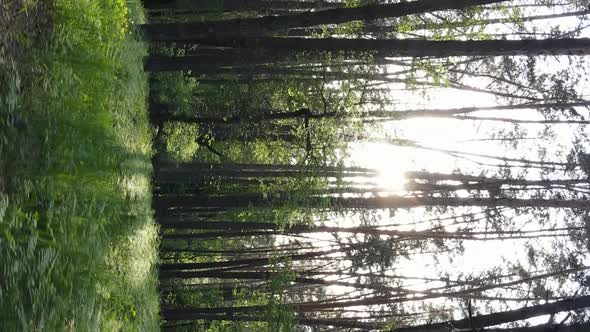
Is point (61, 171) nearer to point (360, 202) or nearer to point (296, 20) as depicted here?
point (296, 20)

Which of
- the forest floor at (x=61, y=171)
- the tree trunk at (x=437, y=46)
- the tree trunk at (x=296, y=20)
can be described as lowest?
the forest floor at (x=61, y=171)

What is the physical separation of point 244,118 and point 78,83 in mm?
6725

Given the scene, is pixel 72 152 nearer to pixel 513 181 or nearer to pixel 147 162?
pixel 147 162

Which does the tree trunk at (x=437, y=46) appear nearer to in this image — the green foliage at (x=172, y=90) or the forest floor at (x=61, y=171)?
the forest floor at (x=61, y=171)

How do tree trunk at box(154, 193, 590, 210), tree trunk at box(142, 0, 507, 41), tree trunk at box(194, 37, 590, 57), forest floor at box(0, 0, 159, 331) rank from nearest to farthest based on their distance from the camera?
1. forest floor at box(0, 0, 159, 331)
2. tree trunk at box(194, 37, 590, 57)
3. tree trunk at box(142, 0, 507, 41)
4. tree trunk at box(154, 193, 590, 210)

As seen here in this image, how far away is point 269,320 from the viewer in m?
12.8

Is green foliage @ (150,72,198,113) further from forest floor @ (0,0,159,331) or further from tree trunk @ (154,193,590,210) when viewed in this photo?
forest floor @ (0,0,159,331)

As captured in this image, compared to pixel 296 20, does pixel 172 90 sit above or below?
above

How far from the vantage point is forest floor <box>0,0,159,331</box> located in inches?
199

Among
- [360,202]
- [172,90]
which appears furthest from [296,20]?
[172,90]

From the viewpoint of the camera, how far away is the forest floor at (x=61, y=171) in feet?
16.6

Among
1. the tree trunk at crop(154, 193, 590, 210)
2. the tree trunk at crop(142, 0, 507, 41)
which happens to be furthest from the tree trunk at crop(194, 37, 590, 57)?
the tree trunk at crop(154, 193, 590, 210)

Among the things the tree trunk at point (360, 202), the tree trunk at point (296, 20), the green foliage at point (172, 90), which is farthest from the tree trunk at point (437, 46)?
the green foliage at point (172, 90)

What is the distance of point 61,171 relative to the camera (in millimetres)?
5863
